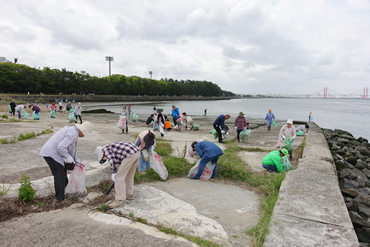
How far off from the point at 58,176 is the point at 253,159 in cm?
634

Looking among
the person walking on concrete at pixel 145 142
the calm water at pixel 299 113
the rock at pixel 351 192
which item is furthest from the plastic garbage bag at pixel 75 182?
the calm water at pixel 299 113

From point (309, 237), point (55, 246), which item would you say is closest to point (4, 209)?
point (55, 246)

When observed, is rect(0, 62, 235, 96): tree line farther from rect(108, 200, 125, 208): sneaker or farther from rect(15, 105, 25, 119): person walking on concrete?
rect(108, 200, 125, 208): sneaker

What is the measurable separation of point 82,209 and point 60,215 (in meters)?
0.33

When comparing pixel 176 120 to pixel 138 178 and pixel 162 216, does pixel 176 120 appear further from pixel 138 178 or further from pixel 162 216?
pixel 162 216

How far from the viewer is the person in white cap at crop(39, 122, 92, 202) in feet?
12.0

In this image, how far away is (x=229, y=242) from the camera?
312 cm

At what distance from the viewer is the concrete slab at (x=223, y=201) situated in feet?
Result: 11.8

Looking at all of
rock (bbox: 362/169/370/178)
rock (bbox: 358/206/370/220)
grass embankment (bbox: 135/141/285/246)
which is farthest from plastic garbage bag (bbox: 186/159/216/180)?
rock (bbox: 362/169/370/178)

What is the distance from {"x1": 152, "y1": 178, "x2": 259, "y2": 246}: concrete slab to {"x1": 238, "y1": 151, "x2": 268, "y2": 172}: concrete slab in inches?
77.3

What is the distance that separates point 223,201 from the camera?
4523 millimetres

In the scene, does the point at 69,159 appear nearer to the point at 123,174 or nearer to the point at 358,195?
the point at 123,174

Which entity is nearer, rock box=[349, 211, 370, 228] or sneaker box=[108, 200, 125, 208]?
sneaker box=[108, 200, 125, 208]

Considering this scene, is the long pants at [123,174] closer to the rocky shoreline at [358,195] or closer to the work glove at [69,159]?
the work glove at [69,159]
